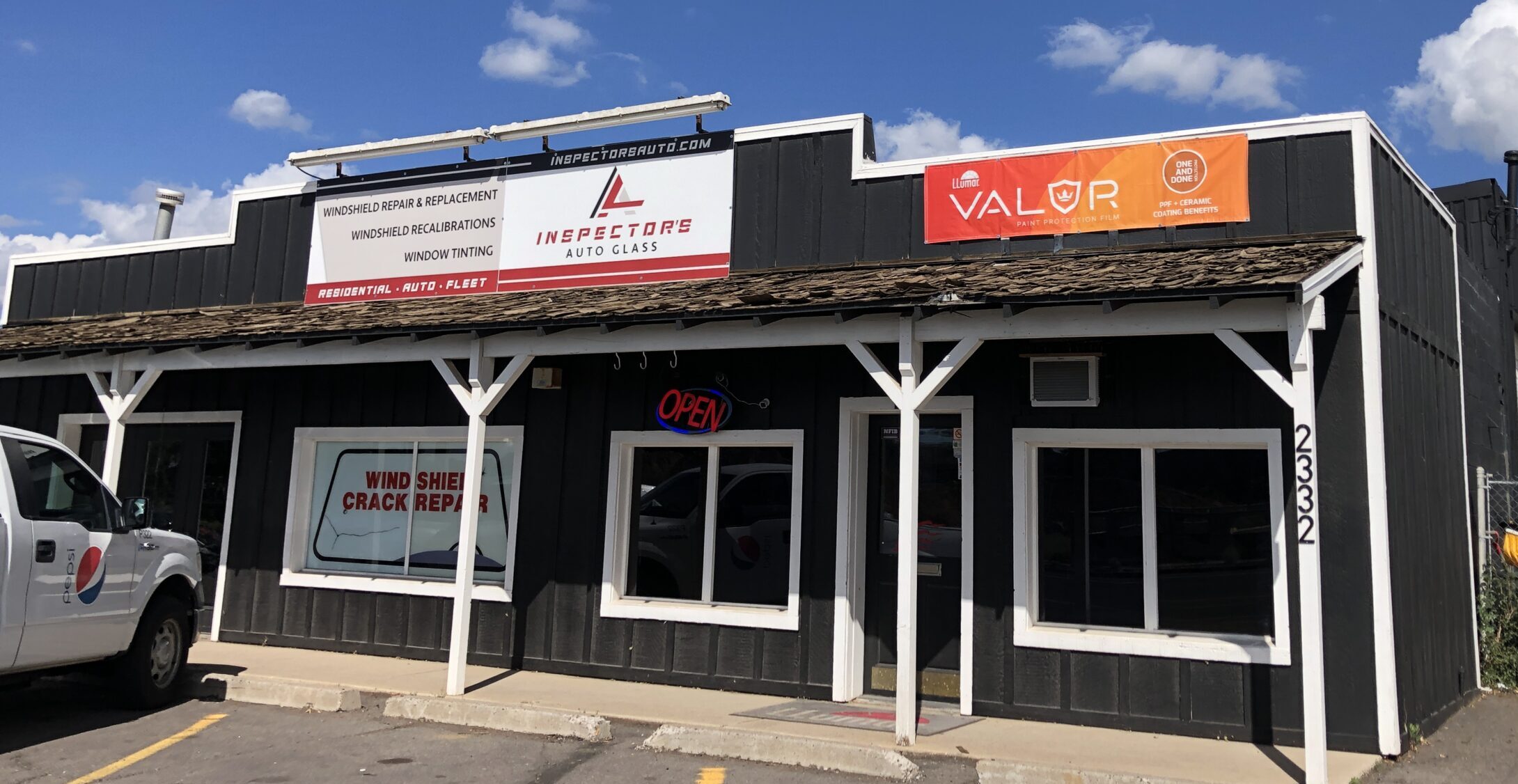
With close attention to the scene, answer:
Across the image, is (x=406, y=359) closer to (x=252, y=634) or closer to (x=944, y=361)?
(x=252, y=634)

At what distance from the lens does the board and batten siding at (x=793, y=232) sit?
793cm

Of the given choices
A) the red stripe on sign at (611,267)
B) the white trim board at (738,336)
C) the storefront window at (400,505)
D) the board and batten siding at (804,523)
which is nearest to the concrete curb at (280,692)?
the board and batten siding at (804,523)

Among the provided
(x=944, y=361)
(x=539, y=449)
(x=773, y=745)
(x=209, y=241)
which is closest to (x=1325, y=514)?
(x=944, y=361)

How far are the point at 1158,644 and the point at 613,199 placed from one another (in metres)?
6.10

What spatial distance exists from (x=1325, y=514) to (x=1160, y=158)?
289 centimetres

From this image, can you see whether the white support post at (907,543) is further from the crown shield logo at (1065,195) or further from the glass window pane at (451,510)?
the glass window pane at (451,510)

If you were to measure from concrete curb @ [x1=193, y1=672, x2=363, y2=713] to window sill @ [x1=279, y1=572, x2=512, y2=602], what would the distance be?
5.40 ft

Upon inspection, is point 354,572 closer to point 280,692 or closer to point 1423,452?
point 280,692

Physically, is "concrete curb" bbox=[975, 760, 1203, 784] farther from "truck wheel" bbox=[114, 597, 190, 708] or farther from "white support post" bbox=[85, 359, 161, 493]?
"white support post" bbox=[85, 359, 161, 493]

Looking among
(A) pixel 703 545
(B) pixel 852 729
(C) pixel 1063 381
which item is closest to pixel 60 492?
(A) pixel 703 545

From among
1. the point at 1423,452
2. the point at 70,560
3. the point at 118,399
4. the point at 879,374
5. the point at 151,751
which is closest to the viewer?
the point at 151,751

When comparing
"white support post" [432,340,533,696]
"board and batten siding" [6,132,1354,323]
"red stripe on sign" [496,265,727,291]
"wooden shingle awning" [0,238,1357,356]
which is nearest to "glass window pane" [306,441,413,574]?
"wooden shingle awning" [0,238,1357,356]

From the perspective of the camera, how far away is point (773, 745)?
6.95 meters

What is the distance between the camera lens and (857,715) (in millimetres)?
8008
